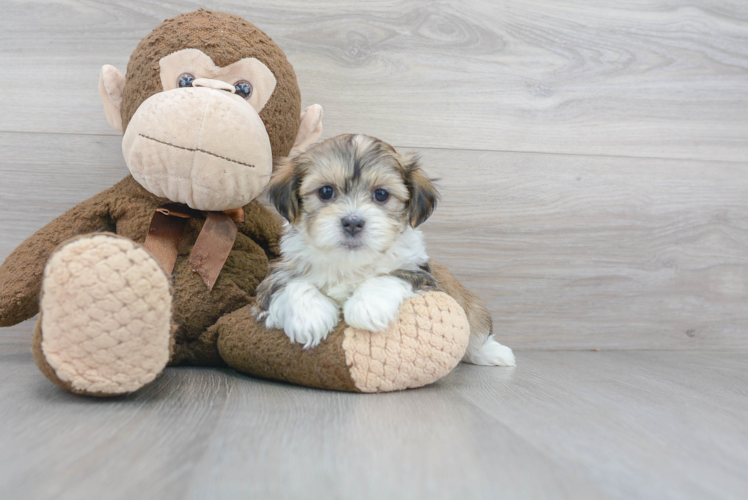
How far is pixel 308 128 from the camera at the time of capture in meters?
1.69

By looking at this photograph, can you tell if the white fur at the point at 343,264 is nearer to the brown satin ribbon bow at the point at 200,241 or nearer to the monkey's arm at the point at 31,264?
the brown satin ribbon bow at the point at 200,241

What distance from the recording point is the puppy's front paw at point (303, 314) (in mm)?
1264

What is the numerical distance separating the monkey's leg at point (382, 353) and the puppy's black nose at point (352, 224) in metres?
0.21

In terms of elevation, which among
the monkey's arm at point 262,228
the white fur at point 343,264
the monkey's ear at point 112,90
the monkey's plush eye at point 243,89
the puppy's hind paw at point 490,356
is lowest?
the puppy's hind paw at point 490,356

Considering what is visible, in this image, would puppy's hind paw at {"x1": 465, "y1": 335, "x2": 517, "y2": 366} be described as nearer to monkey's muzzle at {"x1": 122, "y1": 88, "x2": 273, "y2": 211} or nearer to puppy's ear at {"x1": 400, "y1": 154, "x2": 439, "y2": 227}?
puppy's ear at {"x1": 400, "y1": 154, "x2": 439, "y2": 227}

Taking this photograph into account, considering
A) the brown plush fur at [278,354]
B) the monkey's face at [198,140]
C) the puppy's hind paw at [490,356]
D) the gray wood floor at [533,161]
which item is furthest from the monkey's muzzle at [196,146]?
the puppy's hind paw at [490,356]

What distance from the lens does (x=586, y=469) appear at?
853 millimetres

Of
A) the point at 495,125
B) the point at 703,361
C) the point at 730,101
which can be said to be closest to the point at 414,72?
the point at 495,125

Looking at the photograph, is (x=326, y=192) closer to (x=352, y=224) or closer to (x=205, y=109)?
(x=352, y=224)

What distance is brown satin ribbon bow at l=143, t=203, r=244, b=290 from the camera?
4.83ft

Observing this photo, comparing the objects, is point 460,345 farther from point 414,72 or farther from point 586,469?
Answer: point 414,72

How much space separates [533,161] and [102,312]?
1.62 m

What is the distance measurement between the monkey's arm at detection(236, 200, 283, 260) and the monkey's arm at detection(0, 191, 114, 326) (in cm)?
40

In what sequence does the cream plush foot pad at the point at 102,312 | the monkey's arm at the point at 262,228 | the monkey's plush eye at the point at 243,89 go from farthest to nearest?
the monkey's arm at the point at 262,228, the monkey's plush eye at the point at 243,89, the cream plush foot pad at the point at 102,312
